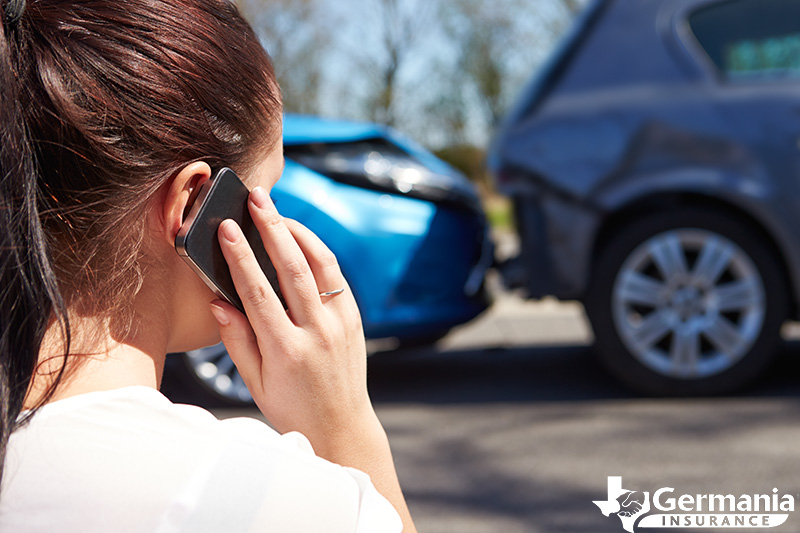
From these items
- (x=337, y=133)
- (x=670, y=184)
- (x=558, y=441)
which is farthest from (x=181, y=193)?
(x=670, y=184)

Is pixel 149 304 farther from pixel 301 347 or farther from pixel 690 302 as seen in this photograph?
pixel 690 302

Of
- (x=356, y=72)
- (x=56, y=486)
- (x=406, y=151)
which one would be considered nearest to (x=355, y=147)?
(x=406, y=151)

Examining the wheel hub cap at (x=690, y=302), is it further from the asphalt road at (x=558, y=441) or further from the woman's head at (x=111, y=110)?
the woman's head at (x=111, y=110)

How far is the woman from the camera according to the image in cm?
67

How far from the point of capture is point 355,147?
363cm

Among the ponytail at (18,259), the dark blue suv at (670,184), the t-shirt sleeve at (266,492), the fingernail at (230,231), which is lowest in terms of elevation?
the t-shirt sleeve at (266,492)

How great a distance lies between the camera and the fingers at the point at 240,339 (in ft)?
3.08

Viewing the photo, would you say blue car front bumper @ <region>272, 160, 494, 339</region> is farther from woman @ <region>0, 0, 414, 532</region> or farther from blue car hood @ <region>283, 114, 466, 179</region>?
woman @ <region>0, 0, 414, 532</region>

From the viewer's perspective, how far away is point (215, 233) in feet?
3.01

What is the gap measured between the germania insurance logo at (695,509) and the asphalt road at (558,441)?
0.03m

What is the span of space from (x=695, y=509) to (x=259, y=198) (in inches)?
78.0

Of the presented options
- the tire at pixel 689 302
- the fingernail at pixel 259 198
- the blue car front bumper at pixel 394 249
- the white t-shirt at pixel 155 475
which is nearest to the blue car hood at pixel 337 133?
the blue car front bumper at pixel 394 249

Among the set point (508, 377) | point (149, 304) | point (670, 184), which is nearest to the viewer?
point (149, 304)

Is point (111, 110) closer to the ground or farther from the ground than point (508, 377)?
closer to the ground
